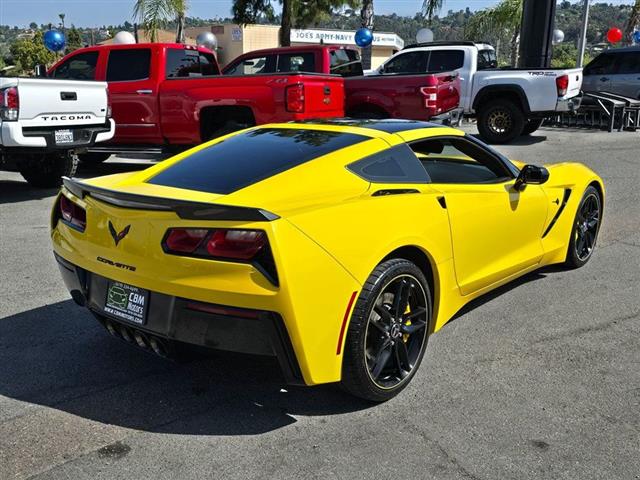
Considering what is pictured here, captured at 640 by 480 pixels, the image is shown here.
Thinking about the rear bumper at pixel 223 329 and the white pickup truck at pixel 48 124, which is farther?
the white pickup truck at pixel 48 124

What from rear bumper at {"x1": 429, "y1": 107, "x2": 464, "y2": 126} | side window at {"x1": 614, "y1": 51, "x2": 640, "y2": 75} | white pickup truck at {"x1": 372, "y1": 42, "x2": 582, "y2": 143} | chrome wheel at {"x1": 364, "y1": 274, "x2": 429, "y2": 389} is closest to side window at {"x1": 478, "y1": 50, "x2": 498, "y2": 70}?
white pickup truck at {"x1": 372, "y1": 42, "x2": 582, "y2": 143}

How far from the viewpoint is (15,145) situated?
791cm

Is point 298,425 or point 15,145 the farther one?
point 15,145

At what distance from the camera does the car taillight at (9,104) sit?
7809mm

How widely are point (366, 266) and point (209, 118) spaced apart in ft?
24.8

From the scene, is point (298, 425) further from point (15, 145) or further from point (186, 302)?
point (15, 145)

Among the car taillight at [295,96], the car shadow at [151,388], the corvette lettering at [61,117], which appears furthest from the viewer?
the car taillight at [295,96]

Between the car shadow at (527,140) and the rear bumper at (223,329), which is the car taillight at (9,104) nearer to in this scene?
the rear bumper at (223,329)

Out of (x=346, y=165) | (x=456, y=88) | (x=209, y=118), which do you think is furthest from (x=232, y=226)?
(x=456, y=88)

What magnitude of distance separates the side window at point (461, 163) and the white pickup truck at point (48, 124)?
5502 millimetres

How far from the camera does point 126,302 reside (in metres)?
3.24

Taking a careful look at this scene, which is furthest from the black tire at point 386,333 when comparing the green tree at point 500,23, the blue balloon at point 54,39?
the green tree at point 500,23

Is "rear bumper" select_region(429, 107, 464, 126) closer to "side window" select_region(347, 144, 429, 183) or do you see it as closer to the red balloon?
"side window" select_region(347, 144, 429, 183)

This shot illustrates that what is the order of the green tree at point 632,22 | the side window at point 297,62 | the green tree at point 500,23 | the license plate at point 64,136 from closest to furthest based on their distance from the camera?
the license plate at point 64,136
the side window at point 297,62
the green tree at point 632,22
the green tree at point 500,23
